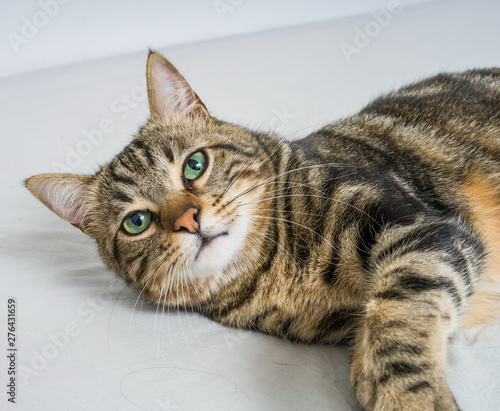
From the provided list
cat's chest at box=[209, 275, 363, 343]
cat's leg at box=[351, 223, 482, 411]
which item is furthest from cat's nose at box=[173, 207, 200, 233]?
cat's leg at box=[351, 223, 482, 411]

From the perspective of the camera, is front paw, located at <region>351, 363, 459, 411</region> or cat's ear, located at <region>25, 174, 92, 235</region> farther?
cat's ear, located at <region>25, 174, 92, 235</region>

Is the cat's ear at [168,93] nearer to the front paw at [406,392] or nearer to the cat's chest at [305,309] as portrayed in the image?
the cat's chest at [305,309]

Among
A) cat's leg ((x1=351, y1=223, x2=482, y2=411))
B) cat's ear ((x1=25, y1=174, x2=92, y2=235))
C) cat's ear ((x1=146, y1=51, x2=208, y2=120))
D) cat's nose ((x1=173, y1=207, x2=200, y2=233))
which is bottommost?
cat's leg ((x1=351, y1=223, x2=482, y2=411))

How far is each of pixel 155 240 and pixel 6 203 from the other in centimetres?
99

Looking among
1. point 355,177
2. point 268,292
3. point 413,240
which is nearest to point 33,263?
point 268,292

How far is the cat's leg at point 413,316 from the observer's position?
3.25 feet

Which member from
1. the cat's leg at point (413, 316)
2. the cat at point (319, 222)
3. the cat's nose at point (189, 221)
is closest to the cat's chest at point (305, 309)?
the cat at point (319, 222)

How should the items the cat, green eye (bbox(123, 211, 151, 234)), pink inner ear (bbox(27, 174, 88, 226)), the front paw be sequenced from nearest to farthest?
1. the front paw
2. the cat
3. green eye (bbox(123, 211, 151, 234))
4. pink inner ear (bbox(27, 174, 88, 226))

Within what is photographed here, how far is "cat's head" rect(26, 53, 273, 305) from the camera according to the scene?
130 cm

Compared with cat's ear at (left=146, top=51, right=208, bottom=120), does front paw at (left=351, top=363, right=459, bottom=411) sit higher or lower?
lower

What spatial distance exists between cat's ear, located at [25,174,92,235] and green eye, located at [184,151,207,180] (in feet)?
1.19

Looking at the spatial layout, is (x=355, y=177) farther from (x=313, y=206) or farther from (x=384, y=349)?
(x=384, y=349)

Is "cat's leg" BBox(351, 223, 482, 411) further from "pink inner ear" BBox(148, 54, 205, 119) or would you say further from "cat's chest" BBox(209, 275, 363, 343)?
"pink inner ear" BBox(148, 54, 205, 119)

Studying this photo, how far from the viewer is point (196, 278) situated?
4.47 ft
